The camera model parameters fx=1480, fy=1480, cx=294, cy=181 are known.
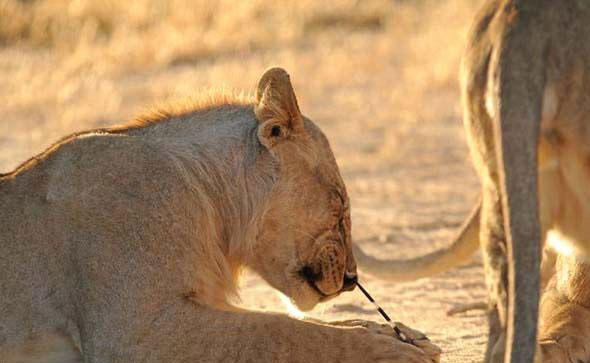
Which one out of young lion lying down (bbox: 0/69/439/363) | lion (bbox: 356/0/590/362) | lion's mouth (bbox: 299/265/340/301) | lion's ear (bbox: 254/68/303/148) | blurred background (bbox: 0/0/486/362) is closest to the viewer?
lion (bbox: 356/0/590/362)

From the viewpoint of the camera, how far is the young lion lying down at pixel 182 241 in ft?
15.3

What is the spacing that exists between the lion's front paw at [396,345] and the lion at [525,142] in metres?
0.36

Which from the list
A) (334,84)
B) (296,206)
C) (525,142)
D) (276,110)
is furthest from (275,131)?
(334,84)

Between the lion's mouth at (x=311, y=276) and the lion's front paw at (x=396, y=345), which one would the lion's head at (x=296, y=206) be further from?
the lion's front paw at (x=396, y=345)

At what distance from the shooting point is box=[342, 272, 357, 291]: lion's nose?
534 centimetres

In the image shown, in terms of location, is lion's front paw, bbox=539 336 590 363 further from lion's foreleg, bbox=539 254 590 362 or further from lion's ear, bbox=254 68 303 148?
lion's ear, bbox=254 68 303 148

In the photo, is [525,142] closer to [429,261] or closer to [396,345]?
[396,345]

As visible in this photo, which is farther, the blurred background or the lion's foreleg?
the blurred background

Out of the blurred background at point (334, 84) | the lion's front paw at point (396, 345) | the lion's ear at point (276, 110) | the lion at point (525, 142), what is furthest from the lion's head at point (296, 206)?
the lion at point (525, 142)

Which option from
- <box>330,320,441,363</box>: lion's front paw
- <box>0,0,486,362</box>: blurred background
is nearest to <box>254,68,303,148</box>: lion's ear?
<box>330,320,441,363</box>: lion's front paw

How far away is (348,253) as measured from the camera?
17.5 ft

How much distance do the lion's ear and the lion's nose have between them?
571 millimetres

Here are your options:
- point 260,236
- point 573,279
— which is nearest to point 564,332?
point 573,279

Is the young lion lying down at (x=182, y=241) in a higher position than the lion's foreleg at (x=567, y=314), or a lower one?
higher
